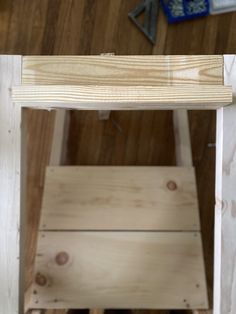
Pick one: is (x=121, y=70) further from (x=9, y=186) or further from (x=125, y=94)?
(x=9, y=186)

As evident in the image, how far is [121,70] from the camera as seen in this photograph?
584 mm

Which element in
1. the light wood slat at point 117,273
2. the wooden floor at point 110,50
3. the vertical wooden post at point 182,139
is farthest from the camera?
the wooden floor at point 110,50

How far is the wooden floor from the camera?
125cm

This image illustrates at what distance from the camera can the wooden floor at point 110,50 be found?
125cm

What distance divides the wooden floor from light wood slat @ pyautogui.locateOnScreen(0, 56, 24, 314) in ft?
2.15

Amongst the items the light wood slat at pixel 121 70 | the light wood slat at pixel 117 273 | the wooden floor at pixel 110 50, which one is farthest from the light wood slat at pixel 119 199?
the light wood slat at pixel 121 70

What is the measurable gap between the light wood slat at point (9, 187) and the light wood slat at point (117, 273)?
32 centimetres

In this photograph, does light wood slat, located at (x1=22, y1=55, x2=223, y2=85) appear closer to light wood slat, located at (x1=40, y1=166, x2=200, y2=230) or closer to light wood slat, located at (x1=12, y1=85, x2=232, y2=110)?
light wood slat, located at (x1=12, y1=85, x2=232, y2=110)

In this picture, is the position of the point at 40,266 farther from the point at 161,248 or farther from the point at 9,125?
the point at 9,125

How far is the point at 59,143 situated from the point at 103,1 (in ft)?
1.88

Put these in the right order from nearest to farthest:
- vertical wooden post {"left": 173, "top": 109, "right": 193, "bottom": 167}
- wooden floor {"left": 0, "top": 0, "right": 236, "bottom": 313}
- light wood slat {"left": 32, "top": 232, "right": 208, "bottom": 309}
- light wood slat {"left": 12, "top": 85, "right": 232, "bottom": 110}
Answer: light wood slat {"left": 12, "top": 85, "right": 232, "bottom": 110}, light wood slat {"left": 32, "top": 232, "right": 208, "bottom": 309}, vertical wooden post {"left": 173, "top": 109, "right": 193, "bottom": 167}, wooden floor {"left": 0, "top": 0, "right": 236, "bottom": 313}

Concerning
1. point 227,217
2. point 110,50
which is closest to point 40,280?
point 227,217

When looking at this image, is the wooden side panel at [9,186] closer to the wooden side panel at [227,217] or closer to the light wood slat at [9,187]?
Result: the light wood slat at [9,187]

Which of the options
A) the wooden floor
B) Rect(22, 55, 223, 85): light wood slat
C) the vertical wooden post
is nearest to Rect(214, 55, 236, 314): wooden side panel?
Rect(22, 55, 223, 85): light wood slat
